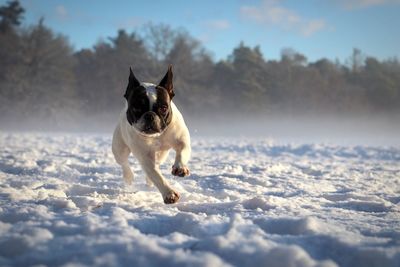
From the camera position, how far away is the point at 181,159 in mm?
4113

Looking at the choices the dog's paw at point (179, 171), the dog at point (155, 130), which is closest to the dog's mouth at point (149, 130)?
the dog at point (155, 130)

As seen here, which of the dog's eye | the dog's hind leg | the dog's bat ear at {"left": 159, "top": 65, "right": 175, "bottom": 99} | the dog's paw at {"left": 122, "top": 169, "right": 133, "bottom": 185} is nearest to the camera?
the dog's eye

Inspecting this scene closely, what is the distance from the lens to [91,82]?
37250mm

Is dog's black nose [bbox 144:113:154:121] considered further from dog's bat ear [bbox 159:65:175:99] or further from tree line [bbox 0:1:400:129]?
tree line [bbox 0:1:400:129]

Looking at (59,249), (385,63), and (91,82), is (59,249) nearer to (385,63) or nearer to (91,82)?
(91,82)

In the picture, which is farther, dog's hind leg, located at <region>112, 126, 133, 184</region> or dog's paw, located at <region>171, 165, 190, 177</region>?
dog's hind leg, located at <region>112, 126, 133, 184</region>

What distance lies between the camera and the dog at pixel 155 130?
153 inches

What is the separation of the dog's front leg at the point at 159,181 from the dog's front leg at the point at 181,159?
0.56ft

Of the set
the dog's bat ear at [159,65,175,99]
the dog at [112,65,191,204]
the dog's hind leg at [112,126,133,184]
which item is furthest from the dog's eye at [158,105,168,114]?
the dog's hind leg at [112,126,133,184]

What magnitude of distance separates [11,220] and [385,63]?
137ft

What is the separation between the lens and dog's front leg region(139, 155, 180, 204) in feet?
12.1

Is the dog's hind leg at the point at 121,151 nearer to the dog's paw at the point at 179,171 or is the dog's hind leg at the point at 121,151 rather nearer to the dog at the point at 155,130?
the dog at the point at 155,130

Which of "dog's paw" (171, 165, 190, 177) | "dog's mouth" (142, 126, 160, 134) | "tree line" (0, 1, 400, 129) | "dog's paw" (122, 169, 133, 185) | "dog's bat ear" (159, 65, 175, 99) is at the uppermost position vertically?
"tree line" (0, 1, 400, 129)

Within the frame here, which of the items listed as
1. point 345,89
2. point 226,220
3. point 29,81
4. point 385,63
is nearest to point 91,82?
point 29,81
